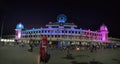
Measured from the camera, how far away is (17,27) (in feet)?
419

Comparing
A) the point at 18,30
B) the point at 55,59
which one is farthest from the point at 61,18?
the point at 55,59

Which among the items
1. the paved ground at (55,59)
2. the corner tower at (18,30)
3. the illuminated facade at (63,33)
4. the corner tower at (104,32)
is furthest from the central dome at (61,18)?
the paved ground at (55,59)

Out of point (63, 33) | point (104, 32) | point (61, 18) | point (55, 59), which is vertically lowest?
point (55, 59)

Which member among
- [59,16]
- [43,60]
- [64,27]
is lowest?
[43,60]

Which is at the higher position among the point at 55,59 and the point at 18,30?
the point at 18,30

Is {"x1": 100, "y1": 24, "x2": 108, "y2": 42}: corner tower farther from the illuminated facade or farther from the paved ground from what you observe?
the paved ground

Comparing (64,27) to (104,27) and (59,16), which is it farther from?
(104,27)

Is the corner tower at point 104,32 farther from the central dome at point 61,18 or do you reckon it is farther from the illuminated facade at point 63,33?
the central dome at point 61,18

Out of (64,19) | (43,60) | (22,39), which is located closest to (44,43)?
(43,60)

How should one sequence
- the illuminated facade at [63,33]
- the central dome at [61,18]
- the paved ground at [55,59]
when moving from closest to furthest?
the paved ground at [55,59] → the illuminated facade at [63,33] → the central dome at [61,18]

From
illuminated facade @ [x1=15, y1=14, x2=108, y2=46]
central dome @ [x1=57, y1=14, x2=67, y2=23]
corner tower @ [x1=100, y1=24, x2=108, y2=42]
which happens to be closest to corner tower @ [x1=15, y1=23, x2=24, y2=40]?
illuminated facade @ [x1=15, y1=14, x2=108, y2=46]

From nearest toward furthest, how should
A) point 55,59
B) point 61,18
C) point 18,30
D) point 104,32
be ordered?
point 55,59 < point 61,18 < point 104,32 < point 18,30

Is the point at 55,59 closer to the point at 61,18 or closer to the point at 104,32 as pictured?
the point at 61,18

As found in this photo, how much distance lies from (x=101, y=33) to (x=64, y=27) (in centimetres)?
3367
